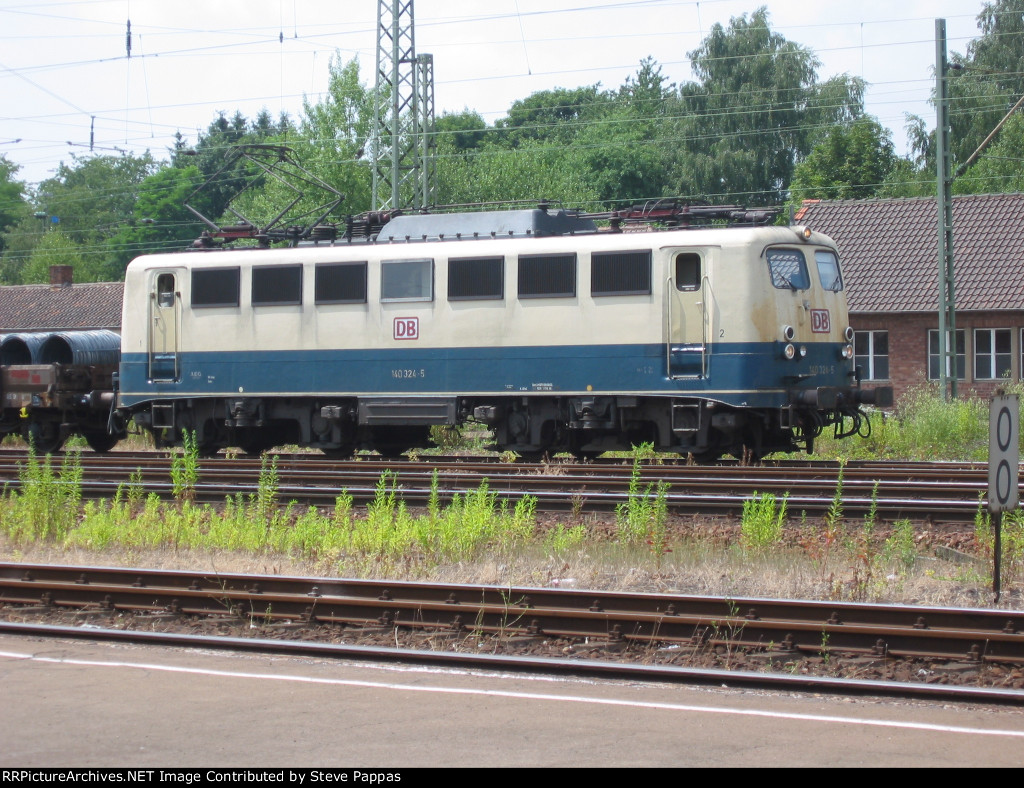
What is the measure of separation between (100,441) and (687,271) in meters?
13.0

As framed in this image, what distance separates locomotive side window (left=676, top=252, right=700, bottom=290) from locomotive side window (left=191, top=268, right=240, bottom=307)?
23.6ft

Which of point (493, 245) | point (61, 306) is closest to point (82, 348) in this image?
point (493, 245)

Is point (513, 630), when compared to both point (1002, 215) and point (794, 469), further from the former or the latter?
point (1002, 215)

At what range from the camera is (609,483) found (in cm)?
1482

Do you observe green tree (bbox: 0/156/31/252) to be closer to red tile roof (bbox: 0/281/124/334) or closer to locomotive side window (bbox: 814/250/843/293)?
red tile roof (bbox: 0/281/124/334)

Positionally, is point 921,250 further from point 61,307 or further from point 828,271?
point 61,307

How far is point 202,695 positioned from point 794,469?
34.4 feet

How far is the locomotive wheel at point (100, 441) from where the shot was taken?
938 inches

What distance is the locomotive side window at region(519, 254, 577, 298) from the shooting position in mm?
17219

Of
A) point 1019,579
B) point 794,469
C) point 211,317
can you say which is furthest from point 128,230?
point 1019,579

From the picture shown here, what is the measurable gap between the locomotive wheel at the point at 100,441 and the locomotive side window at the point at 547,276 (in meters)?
10.5

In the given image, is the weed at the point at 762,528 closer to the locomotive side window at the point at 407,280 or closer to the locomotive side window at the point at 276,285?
the locomotive side window at the point at 407,280

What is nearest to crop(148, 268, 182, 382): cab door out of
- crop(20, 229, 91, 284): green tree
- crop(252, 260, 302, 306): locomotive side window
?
crop(252, 260, 302, 306): locomotive side window

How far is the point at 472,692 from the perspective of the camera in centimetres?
682
